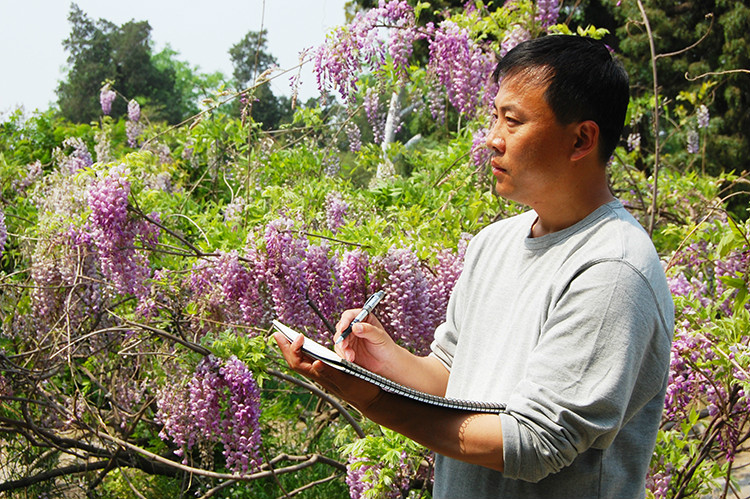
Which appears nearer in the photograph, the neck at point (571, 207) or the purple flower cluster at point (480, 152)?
the neck at point (571, 207)

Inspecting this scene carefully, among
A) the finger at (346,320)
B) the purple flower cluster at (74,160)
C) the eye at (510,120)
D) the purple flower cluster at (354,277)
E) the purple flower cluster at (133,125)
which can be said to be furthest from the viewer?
the purple flower cluster at (133,125)

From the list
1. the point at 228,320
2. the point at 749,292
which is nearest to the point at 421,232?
the point at 228,320

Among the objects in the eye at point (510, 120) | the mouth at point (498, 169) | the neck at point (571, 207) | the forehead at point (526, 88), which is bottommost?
the neck at point (571, 207)

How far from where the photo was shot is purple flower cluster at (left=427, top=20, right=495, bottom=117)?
151 inches

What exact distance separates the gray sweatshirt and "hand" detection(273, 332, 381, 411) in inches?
8.9

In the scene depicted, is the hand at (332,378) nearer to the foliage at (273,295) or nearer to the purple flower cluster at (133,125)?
the foliage at (273,295)

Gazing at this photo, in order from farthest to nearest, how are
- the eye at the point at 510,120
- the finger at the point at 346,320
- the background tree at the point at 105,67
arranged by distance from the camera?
the background tree at the point at 105,67, the finger at the point at 346,320, the eye at the point at 510,120

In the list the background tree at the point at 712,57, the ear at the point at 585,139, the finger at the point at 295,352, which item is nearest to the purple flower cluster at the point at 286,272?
the finger at the point at 295,352

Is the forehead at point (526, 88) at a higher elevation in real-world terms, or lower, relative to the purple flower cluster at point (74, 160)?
higher

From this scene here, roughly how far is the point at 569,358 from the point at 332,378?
39cm

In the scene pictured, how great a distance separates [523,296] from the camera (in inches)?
56.2

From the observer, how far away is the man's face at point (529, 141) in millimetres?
1399

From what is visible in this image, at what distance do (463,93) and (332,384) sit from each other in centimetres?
283

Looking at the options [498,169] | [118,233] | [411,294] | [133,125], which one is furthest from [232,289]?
[133,125]
